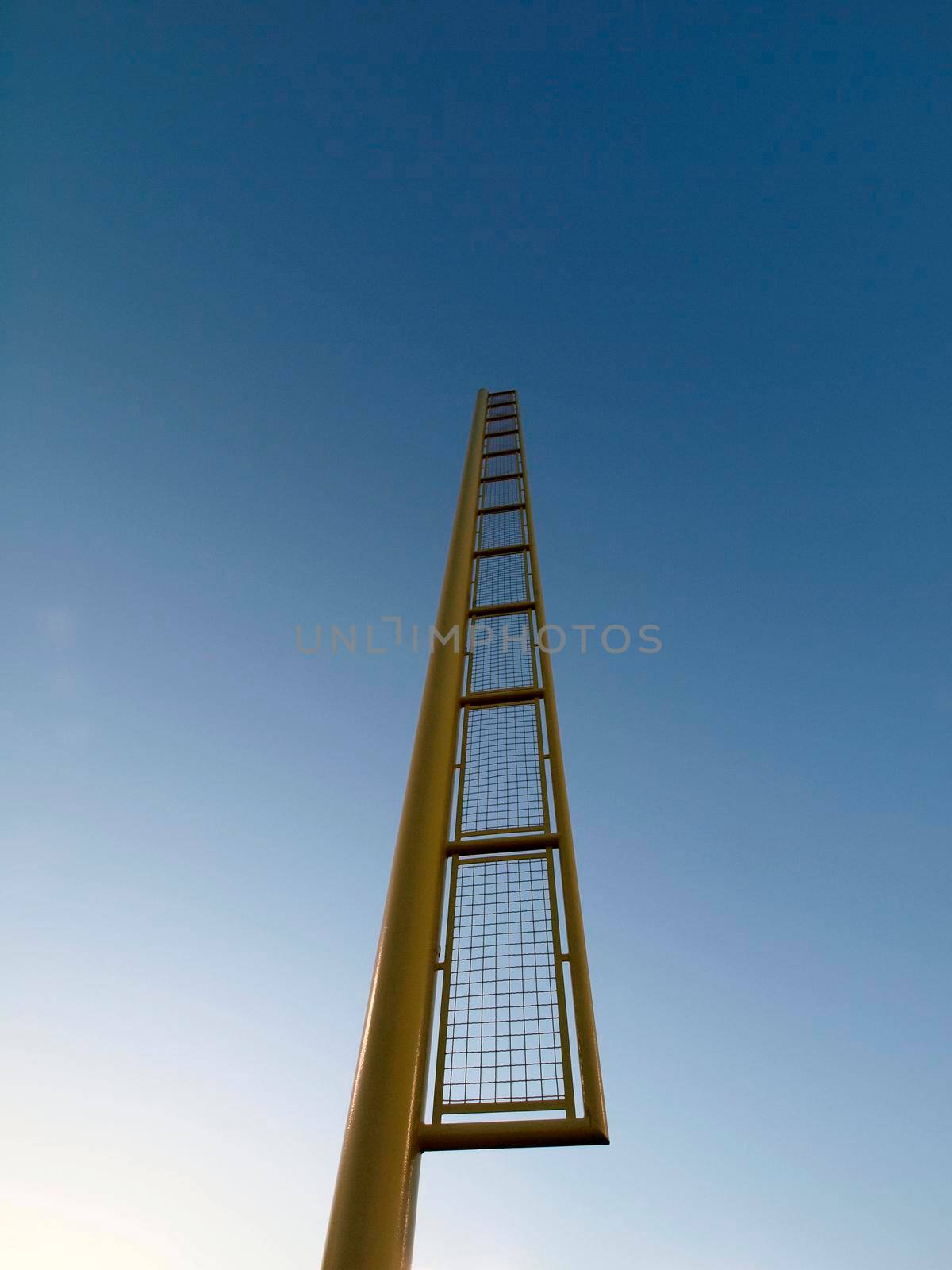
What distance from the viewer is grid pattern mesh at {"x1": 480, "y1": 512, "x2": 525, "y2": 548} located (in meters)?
6.05

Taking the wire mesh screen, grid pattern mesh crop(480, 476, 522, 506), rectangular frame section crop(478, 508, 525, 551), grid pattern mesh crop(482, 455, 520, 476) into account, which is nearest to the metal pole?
rectangular frame section crop(478, 508, 525, 551)

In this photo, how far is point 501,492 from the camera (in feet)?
22.3

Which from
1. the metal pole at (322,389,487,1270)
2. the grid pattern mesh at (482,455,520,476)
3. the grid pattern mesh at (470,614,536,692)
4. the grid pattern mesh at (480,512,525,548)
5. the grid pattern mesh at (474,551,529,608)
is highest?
the grid pattern mesh at (482,455,520,476)

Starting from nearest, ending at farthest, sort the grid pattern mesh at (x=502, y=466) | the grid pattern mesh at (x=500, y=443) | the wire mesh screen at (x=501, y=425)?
1. the grid pattern mesh at (x=502, y=466)
2. the grid pattern mesh at (x=500, y=443)
3. the wire mesh screen at (x=501, y=425)

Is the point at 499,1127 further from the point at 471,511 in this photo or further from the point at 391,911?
the point at 471,511

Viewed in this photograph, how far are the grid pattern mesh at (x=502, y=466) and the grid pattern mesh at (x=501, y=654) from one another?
263cm

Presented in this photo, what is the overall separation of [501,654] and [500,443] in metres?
4.06

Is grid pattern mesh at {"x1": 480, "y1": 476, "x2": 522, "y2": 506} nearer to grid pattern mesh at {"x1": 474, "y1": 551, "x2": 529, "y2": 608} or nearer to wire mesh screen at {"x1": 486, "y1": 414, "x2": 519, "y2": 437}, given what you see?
grid pattern mesh at {"x1": 474, "y1": 551, "x2": 529, "y2": 608}

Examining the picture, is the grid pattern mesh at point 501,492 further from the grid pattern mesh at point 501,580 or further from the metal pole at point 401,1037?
the metal pole at point 401,1037

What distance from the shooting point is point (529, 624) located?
16.5 feet

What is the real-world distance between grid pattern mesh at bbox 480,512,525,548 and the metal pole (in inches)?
81.6

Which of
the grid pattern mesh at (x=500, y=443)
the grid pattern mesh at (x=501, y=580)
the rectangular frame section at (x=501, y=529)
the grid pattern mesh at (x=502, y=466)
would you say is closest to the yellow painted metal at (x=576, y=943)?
the grid pattern mesh at (x=501, y=580)

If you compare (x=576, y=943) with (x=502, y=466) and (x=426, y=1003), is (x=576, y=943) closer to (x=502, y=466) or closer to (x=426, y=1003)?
(x=426, y=1003)

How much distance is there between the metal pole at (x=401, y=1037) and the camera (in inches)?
84.0
